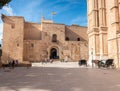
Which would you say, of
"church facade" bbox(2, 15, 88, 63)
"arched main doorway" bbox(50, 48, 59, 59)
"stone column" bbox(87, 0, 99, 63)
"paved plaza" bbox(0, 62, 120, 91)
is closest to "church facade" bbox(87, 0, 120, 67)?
"stone column" bbox(87, 0, 99, 63)

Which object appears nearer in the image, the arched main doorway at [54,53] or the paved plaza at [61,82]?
the paved plaza at [61,82]

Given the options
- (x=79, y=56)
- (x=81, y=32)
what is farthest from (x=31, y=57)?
(x=81, y=32)

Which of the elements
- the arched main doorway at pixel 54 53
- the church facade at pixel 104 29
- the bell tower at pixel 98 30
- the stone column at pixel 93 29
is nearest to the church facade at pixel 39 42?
the arched main doorway at pixel 54 53

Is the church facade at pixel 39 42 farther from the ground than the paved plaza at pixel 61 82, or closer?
farther from the ground

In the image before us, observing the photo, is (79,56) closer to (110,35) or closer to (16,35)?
(16,35)

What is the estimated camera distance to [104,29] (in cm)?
2223

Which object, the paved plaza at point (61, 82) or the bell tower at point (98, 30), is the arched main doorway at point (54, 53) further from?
the paved plaza at point (61, 82)

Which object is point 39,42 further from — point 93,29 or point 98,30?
point 98,30

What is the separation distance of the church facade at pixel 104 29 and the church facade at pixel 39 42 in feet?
60.1

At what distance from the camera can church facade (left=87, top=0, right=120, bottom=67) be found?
18.0m

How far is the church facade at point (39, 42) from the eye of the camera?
127 ft

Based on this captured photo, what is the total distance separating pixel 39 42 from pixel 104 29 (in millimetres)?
22297

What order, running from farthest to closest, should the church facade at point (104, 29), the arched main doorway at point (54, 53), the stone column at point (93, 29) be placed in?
the arched main doorway at point (54, 53) → the stone column at point (93, 29) → the church facade at point (104, 29)

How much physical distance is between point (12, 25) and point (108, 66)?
2723cm
